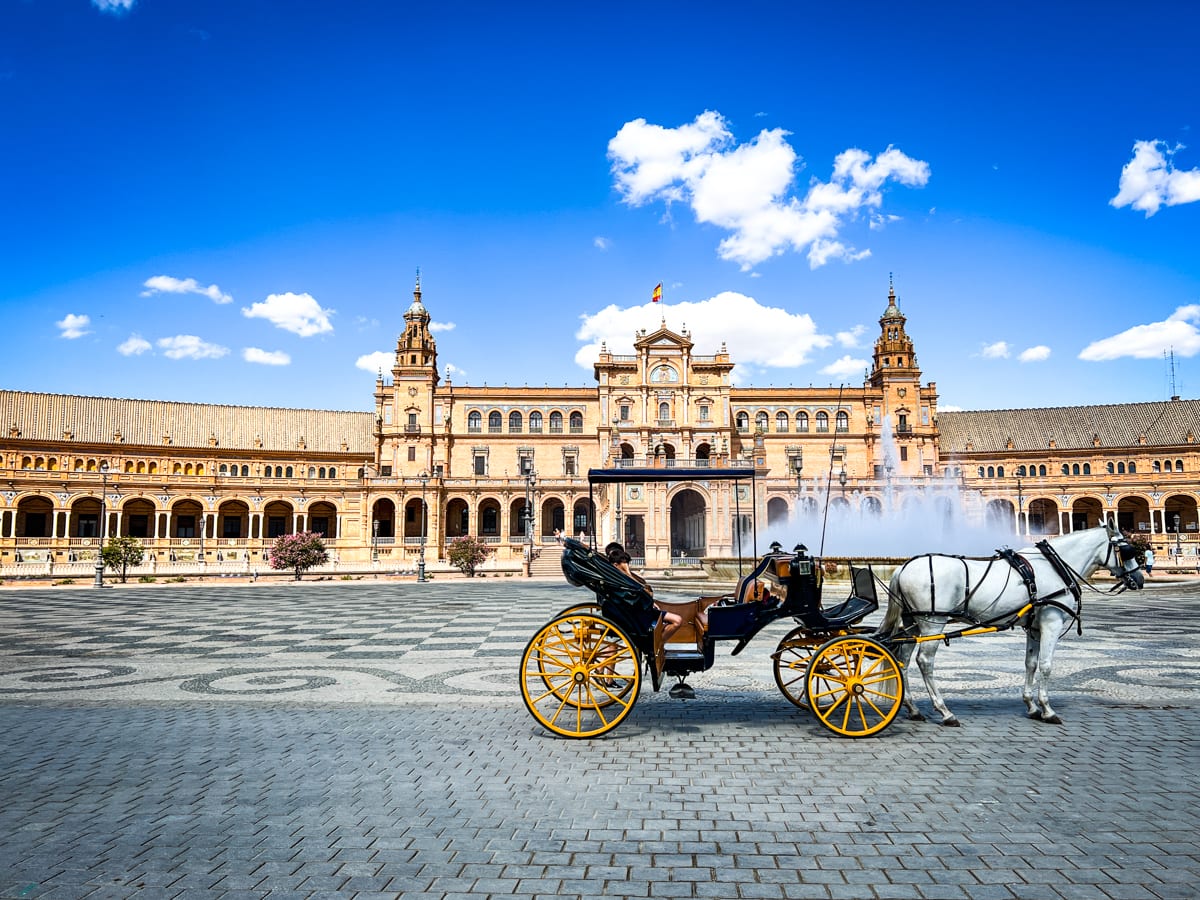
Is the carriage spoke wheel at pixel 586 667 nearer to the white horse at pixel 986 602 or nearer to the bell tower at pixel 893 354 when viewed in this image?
the white horse at pixel 986 602

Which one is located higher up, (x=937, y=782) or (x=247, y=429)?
(x=247, y=429)

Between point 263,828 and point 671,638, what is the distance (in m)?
4.38

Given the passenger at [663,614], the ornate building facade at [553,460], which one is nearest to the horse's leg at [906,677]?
the passenger at [663,614]

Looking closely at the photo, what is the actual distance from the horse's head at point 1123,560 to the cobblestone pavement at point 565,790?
1485 mm

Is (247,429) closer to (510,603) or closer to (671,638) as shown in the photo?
(510,603)

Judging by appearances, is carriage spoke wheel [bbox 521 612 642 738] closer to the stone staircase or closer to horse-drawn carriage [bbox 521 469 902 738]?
horse-drawn carriage [bbox 521 469 902 738]

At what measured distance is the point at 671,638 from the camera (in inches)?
325

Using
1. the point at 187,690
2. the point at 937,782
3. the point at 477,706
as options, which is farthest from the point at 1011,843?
the point at 187,690

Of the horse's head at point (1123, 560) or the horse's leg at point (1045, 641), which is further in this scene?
the horse's head at point (1123, 560)

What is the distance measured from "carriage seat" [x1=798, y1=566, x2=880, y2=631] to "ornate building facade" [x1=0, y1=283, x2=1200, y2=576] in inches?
1999

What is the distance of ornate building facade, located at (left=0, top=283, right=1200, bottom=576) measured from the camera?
2473 inches

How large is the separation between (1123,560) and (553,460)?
62.2 metres

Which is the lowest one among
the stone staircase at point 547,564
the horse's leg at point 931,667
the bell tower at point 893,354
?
the stone staircase at point 547,564

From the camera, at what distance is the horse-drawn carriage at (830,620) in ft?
25.4
